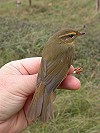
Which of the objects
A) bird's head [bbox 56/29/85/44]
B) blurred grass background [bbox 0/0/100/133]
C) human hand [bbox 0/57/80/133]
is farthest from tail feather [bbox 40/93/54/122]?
blurred grass background [bbox 0/0/100/133]

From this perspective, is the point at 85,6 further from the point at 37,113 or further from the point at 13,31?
the point at 37,113

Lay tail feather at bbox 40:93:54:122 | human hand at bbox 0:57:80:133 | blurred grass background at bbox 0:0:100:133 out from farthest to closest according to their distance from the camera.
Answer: blurred grass background at bbox 0:0:100:133 → human hand at bbox 0:57:80:133 → tail feather at bbox 40:93:54:122

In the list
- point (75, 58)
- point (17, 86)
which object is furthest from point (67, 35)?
point (75, 58)

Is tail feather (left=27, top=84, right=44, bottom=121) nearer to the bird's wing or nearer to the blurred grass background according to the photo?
the bird's wing

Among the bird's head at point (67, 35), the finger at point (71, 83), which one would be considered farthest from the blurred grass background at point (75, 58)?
the bird's head at point (67, 35)

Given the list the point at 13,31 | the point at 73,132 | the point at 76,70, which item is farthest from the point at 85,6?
the point at 76,70

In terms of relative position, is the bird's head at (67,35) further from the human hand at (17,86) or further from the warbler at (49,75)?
the human hand at (17,86)
